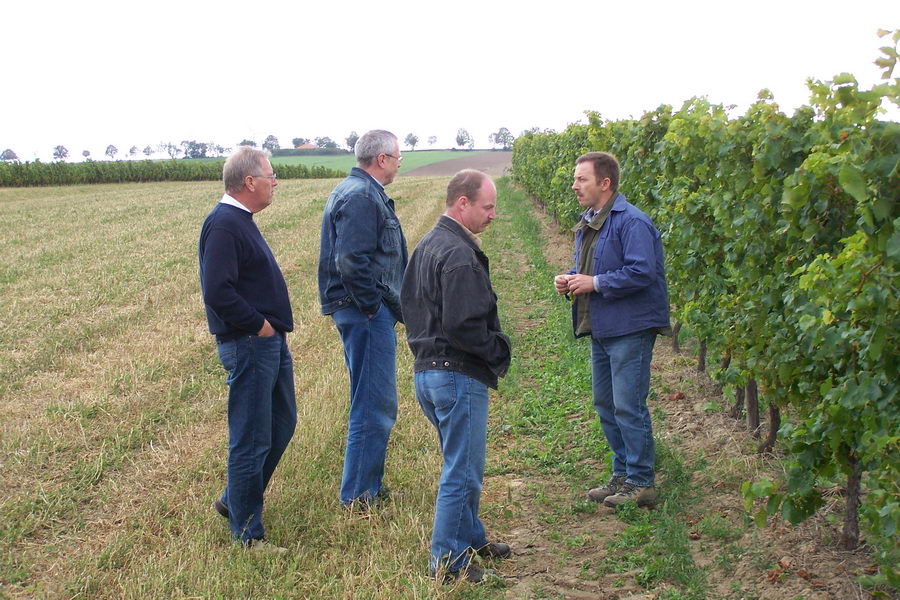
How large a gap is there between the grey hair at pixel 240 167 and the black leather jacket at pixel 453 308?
1.05 metres

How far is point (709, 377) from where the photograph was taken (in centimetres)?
691

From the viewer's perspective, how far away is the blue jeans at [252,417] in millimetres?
4184

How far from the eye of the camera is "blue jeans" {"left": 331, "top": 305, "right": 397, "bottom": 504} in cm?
474

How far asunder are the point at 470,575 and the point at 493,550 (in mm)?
337

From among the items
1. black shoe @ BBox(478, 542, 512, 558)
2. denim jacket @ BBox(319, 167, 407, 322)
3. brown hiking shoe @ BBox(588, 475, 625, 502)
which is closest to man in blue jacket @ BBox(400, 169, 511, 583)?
black shoe @ BBox(478, 542, 512, 558)

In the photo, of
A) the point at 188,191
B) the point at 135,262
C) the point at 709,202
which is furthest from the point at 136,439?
the point at 188,191

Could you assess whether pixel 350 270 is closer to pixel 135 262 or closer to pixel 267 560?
pixel 267 560

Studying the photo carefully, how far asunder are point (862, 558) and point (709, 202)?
273cm

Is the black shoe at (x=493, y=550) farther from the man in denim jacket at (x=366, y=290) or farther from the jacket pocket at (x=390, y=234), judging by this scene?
the jacket pocket at (x=390, y=234)

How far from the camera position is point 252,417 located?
13.9 feet

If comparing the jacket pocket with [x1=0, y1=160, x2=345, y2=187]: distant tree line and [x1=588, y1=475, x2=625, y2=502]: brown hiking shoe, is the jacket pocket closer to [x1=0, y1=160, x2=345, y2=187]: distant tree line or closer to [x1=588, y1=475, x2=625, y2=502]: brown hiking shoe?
[x1=588, y1=475, x2=625, y2=502]: brown hiking shoe

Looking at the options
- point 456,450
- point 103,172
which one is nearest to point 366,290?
point 456,450

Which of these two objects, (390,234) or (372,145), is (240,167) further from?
(390,234)

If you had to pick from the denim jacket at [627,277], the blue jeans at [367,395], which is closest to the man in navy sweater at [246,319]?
the blue jeans at [367,395]
